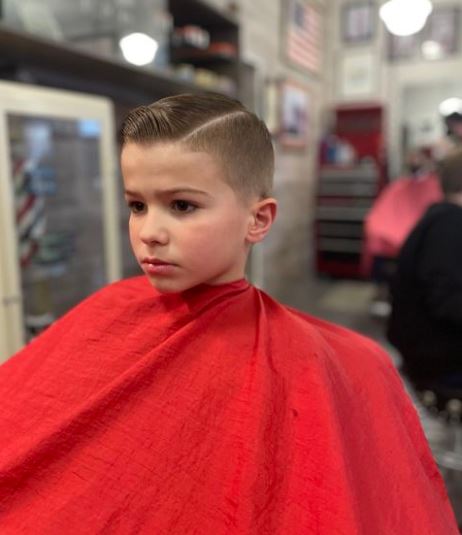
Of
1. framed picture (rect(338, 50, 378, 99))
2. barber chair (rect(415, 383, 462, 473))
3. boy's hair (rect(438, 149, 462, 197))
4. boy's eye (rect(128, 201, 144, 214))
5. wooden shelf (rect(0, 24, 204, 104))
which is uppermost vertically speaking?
framed picture (rect(338, 50, 378, 99))

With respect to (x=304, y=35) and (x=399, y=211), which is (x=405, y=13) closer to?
(x=304, y=35)

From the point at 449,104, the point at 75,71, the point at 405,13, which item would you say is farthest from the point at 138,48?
the point at 449,104

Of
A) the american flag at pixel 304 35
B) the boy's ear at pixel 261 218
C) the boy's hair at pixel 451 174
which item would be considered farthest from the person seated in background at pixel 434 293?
the american flag at pixel 304 35

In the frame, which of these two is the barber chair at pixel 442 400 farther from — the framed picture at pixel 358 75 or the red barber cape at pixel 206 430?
the framed picture at pixel 358 75

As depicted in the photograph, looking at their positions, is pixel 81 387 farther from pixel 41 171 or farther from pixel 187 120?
pixel 41 171

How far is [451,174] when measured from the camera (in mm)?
2131

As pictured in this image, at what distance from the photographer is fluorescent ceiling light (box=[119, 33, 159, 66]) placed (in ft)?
7.57

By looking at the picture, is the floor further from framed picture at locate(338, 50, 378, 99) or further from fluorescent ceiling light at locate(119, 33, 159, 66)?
fluorescent ceiling light at locate(119, 33, 159, 66)

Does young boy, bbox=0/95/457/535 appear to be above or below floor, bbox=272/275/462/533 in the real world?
above

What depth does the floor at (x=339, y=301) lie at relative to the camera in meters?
4.34

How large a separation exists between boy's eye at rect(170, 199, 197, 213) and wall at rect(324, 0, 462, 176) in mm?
5655

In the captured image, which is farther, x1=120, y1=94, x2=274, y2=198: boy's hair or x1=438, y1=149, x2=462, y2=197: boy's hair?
x1=438, y1=149, x2=462, y2=197: boy's hair

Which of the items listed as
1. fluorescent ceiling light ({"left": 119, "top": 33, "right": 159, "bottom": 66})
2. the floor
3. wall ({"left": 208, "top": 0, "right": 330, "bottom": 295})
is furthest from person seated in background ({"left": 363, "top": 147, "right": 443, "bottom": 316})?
fluorescent ceiling light ({"left": 119, "top": 33, "right": 159, "bottom": 66})

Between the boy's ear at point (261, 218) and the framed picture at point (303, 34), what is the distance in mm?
4336
